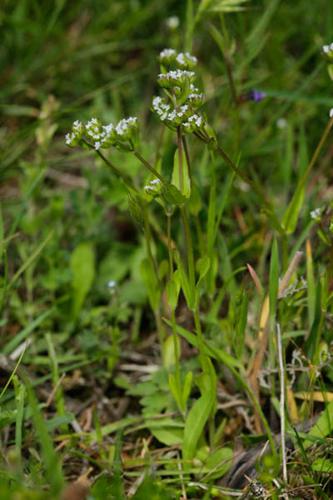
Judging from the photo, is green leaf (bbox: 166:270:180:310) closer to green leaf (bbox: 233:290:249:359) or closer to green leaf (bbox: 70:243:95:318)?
green leaf (bbox: 233:290:249:359)

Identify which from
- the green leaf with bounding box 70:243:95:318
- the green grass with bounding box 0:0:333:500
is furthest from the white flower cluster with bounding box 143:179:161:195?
the green leaf with bounding box 70:243:95:318

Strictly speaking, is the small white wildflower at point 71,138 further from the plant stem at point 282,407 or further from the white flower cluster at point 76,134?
the plant stem at point 282,407

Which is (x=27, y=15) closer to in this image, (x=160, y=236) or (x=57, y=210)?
(x=57, y=210)

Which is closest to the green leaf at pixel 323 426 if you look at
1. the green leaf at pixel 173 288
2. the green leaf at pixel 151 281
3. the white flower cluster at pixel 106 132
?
the green leaf at pixel 173 288

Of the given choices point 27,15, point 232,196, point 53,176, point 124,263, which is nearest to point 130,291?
point 124,263

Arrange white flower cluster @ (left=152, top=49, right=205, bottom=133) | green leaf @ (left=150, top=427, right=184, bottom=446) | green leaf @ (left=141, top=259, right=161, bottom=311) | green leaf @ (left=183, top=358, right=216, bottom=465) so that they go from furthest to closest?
green leaf @ (left=141, top=259, right=161, bottom=311) < green leaf @ (left=150, top=427, right=184, bottom=446) < green leaf @ (left=183, top=358, right=216, bottom=465) < white flower cluster @ (left=152, top=49, right=205, bottom=133)

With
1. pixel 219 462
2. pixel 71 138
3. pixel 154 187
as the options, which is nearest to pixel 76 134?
pixel 71 138

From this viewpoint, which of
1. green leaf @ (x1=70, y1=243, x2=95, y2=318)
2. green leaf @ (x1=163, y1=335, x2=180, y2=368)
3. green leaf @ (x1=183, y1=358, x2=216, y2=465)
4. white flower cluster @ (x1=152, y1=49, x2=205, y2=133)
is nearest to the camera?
white flower cluster @ (x1=152, y1=49, x2=205, y2=133)
